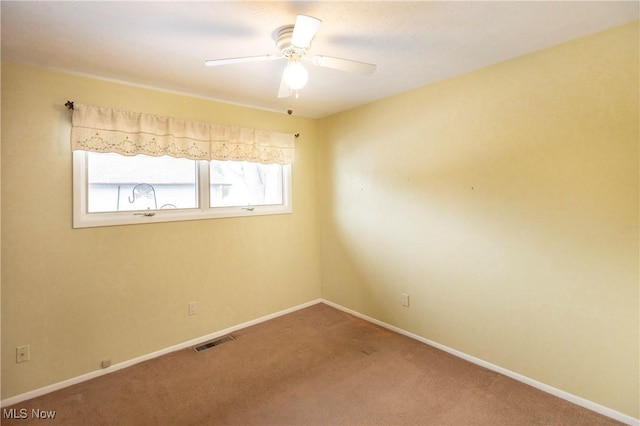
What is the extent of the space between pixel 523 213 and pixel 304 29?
6.43ft

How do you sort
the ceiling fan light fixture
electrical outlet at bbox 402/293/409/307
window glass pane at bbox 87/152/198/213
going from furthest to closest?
electrical outlet at bbox 402/293/409/307, window glass pane at bbox 87/152/198/213, the ceiling fan light fixture

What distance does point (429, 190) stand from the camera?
2.81m

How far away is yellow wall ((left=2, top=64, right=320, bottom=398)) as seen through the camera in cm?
215

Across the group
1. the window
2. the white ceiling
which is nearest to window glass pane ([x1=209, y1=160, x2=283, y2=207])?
the window

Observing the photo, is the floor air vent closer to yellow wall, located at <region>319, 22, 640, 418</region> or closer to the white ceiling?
yellow wall, located at <region>319, 22, 640, 418</region>

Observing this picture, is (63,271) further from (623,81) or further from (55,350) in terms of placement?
(623,81)

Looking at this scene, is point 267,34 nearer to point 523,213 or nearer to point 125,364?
point 523,213

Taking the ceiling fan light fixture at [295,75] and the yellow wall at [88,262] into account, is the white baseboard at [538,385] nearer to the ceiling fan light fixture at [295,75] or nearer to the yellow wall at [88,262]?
the yellow wall at [88,262]

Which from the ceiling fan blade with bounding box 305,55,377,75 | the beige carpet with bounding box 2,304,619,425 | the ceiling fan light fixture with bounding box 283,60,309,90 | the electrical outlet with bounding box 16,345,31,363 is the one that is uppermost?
the ceiling fan blade with bounding box 305,55,377,75

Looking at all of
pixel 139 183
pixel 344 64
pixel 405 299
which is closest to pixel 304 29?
pixel 344 64

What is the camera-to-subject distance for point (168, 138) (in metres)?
2.74

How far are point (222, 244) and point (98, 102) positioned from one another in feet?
5.26

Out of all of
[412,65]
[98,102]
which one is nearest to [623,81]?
[412,65]

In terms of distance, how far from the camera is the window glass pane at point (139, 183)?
2.52 m
